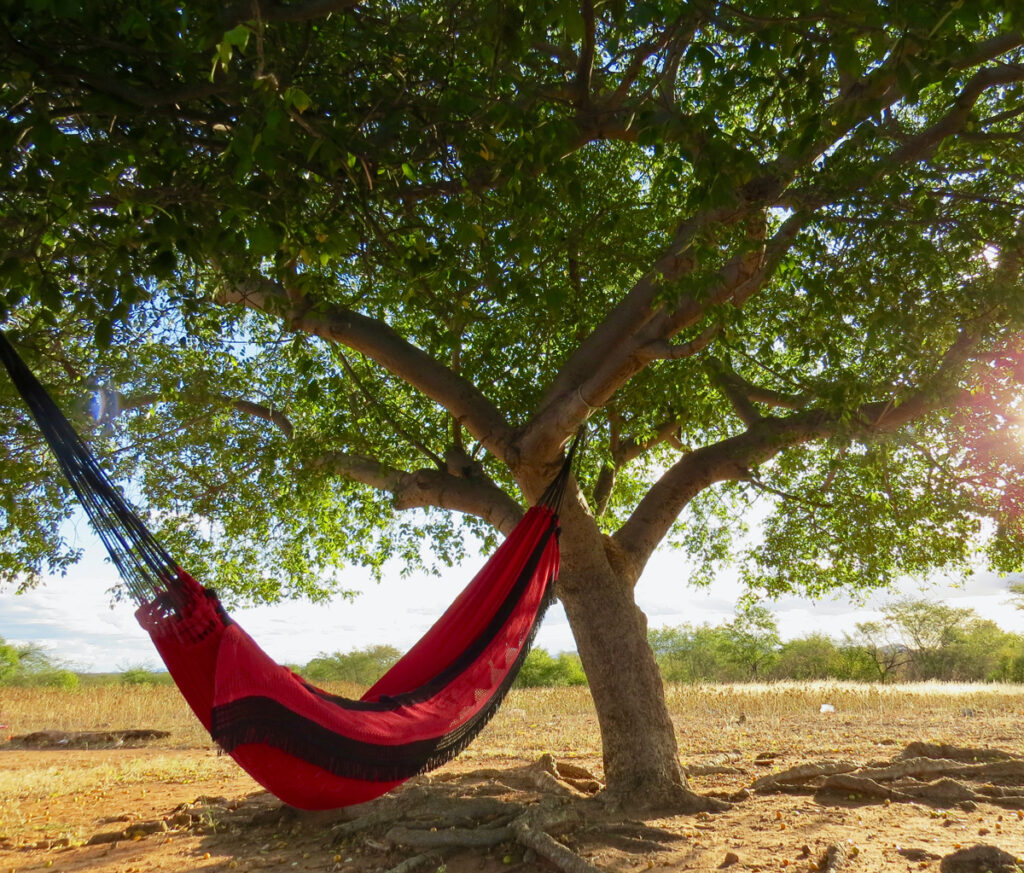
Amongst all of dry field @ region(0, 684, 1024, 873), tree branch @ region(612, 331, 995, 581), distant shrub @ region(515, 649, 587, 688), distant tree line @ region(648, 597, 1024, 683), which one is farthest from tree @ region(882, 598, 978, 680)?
tree branch @ region(612, 331, 995, 581)

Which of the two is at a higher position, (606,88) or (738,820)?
(606,88)

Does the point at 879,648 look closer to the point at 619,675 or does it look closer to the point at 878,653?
the point at 878,653

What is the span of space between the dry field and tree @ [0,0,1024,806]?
0.60 meters

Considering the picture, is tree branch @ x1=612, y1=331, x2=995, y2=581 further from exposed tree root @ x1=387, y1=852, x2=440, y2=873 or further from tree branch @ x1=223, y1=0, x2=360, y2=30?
tree branch @ x1=223, y1=0, x2=360, y2=30

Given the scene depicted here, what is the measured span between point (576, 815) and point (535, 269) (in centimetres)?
284

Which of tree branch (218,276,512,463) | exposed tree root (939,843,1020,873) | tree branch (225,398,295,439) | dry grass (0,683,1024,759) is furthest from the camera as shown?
dry grass (0,683,1024,759)

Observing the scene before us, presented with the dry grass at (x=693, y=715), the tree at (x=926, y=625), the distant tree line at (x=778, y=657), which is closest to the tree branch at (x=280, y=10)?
the dry grass at (x=693, y=715)

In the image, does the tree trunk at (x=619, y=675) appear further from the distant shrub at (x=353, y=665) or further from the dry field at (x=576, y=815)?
the distant shrub at (x=353, y=665)

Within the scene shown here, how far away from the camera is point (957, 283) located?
3.49 m

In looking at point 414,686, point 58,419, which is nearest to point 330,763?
point 414,686

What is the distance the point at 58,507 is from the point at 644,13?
5.16 m

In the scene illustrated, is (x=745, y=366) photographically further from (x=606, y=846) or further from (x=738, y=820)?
(x=606, y=846)

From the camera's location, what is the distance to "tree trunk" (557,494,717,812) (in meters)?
3.83

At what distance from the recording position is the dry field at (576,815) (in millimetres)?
3105
